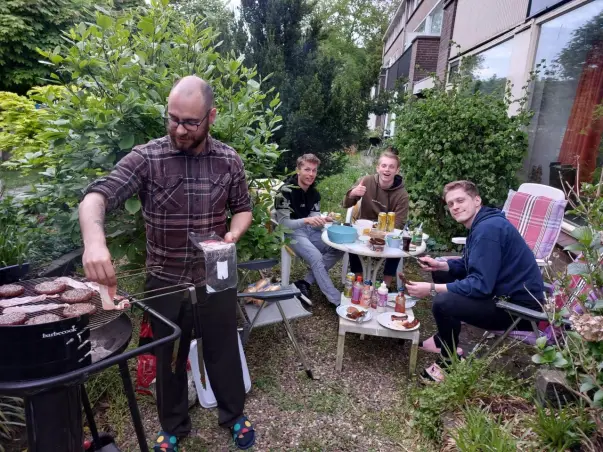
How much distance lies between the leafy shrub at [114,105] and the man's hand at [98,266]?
886 mm

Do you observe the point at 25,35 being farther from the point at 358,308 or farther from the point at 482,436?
the point at 482,436

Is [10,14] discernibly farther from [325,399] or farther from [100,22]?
[325,399]

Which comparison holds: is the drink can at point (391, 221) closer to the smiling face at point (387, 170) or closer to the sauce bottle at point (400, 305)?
the smiling face at point (387, 170)

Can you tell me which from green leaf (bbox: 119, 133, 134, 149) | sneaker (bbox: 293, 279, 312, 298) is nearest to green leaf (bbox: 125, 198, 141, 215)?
green leaf (bbox: 119, 133, 134, 149)

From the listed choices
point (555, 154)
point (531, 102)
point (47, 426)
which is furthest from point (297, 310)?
point (531, 102)

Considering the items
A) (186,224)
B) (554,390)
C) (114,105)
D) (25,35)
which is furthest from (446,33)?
(25,35)

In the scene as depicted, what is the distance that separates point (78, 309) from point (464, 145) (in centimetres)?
445

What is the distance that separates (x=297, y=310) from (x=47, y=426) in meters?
2.06

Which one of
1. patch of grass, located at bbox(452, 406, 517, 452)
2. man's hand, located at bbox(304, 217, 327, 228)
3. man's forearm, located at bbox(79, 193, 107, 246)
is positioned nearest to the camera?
man's forearm, located at bbox(79, 193, 107, 246)

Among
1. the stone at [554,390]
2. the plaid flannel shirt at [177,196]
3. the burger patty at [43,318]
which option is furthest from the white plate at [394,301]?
the burger patty at [43,318]

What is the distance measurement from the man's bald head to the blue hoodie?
6.27ft

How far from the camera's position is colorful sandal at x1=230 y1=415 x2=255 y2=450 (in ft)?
7.30

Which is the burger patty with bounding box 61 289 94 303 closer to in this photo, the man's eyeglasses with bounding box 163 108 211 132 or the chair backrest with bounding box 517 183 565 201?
the man's eyeglasses with bounding box 163 108 211 132

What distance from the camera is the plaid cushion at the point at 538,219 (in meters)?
3.81
